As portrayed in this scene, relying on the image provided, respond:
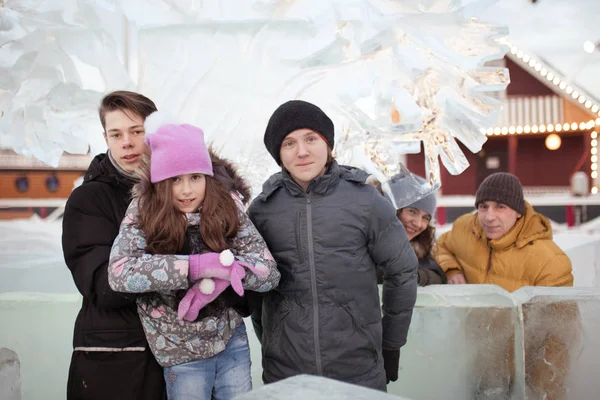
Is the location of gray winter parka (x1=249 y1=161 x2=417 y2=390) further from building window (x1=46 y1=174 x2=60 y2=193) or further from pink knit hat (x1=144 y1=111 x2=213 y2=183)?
building window (x1=46 y1=174 x2=60 y2=193)

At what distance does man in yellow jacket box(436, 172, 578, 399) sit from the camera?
2.29 m

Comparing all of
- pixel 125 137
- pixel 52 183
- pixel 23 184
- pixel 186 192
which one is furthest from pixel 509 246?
pixel 23 184

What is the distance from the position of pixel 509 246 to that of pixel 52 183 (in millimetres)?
12933

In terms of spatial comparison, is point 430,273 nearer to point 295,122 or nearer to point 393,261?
point 393,261

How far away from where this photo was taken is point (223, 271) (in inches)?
61.1

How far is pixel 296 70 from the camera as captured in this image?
3.06 m

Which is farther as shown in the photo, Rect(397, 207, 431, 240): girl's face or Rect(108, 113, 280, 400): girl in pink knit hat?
Rect(397, 207, 431, 240): girl's face

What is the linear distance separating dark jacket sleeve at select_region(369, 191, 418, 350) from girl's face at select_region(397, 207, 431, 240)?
35.1 inches

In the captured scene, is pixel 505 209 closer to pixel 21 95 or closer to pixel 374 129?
pixel 374 129

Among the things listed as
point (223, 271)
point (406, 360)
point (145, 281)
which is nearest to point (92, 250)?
point (145, 281)

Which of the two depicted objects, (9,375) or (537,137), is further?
(537,137)

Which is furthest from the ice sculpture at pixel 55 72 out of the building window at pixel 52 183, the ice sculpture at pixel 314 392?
the building window at pixel 52 183

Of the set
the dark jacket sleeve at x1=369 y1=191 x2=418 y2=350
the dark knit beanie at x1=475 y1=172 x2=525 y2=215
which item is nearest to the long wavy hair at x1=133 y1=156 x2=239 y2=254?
the dark jacket sleeve at x1=369 y1=191 x2=418 y2=350

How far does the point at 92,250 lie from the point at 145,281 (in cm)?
23
